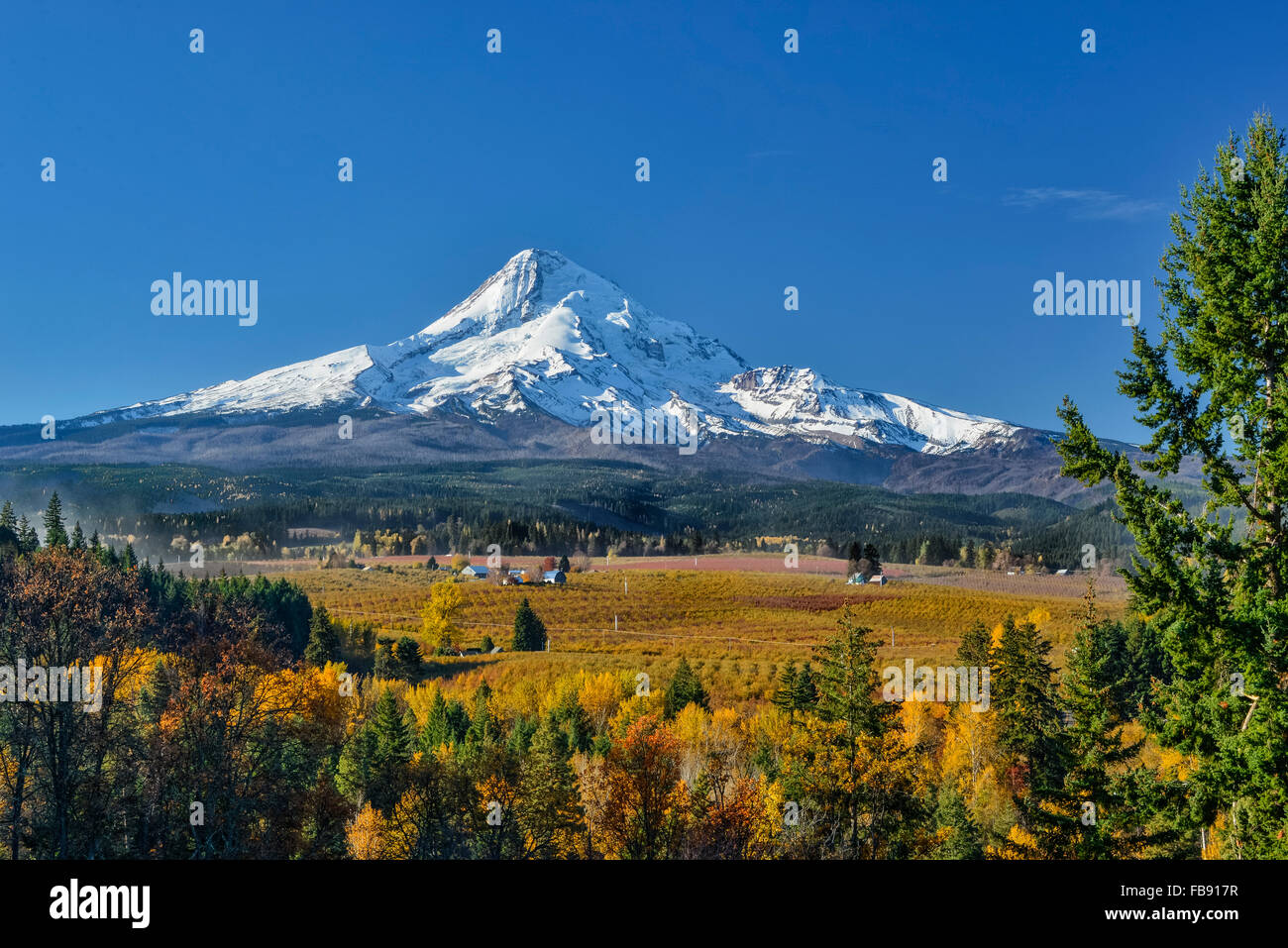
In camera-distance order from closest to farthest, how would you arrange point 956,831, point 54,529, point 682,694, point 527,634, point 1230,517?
1. point 1230,517
2. point 956,831
3. point 682,694
4. point 54,529
5. point 527,634

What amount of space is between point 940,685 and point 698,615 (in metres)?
72.8

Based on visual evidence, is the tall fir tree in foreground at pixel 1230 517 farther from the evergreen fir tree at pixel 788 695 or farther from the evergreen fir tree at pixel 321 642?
the evergreen fir tree at pixel 321 642

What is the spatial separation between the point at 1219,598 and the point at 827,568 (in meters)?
181

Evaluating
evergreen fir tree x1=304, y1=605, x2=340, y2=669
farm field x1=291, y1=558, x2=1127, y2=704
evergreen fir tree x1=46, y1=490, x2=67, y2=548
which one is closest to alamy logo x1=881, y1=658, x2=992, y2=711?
farm field x1=291, y1=558, x2=1127, y2=704

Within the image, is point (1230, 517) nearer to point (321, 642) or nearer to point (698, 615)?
point (321, 642)

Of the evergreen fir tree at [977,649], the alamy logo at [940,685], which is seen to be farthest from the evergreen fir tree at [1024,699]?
the evergreen fir tree at [977,649]

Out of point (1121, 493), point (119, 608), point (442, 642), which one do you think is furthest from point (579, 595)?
point (1121, 493)

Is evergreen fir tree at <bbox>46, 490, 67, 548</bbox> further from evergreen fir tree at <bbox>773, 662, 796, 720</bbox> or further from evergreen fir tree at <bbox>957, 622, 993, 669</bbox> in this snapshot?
evergreen fir tree at <bbox>957, 622, 993, 669</bbox>

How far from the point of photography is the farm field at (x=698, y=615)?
101500 mm

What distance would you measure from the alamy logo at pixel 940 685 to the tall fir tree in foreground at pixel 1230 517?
46.6 metres

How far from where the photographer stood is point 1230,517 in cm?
1424

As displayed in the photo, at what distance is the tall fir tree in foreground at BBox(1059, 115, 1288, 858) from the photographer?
13.1m
